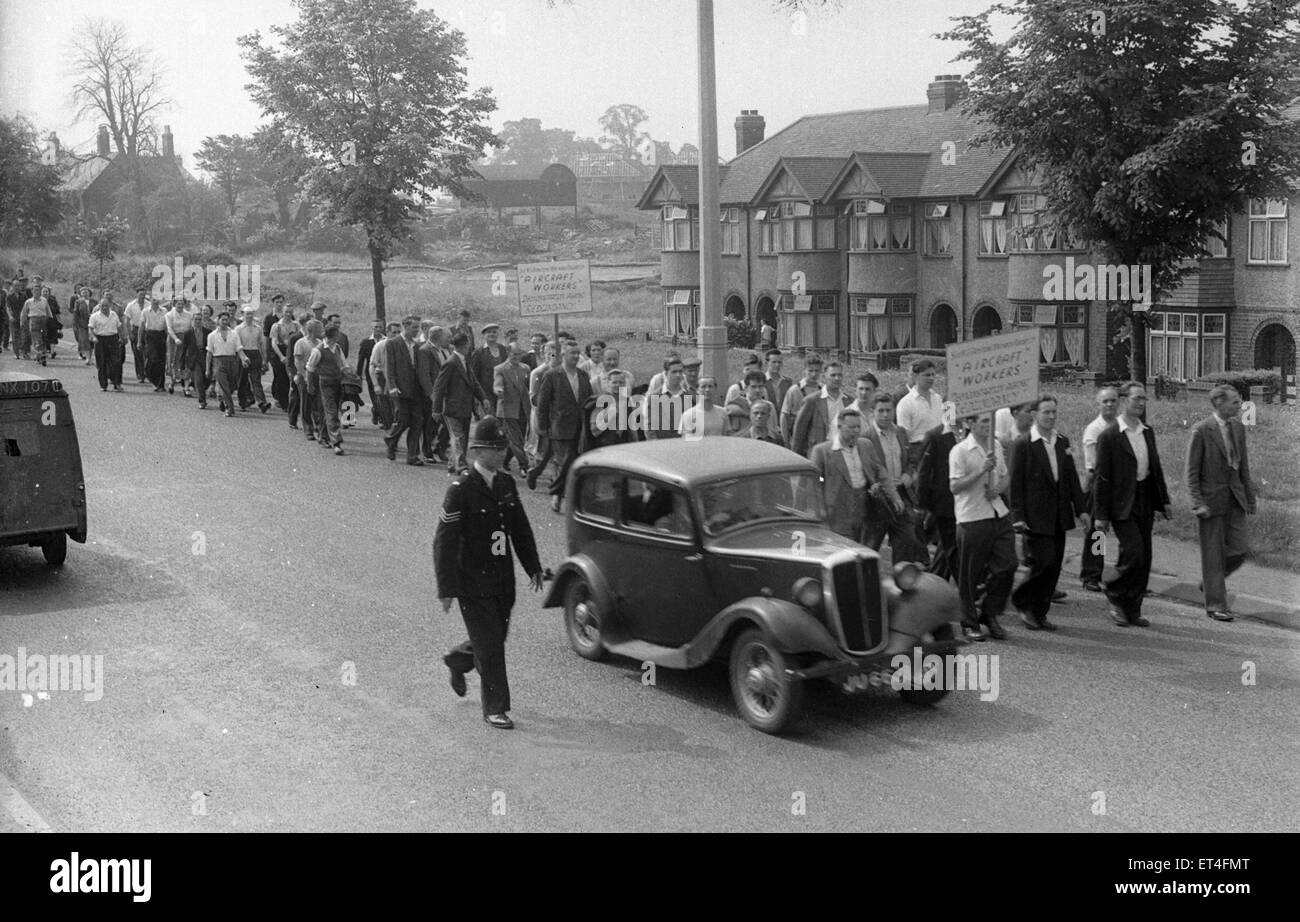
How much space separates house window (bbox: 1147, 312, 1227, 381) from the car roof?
2936cm

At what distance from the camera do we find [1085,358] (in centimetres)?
4147

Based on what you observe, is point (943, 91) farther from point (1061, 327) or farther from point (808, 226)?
point (1061, 327)

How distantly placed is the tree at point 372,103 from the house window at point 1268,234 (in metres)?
19.1

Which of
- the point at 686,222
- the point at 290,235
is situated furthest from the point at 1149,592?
the point at 290,235

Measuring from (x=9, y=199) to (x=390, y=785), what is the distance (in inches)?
1256

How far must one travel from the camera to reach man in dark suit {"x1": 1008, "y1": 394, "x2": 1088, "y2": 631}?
1153 centimetres

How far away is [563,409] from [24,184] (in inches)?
1093

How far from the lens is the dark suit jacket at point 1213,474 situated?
472 inches

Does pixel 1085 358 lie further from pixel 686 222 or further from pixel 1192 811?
pixel 1192 811

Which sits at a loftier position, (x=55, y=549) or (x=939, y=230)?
(x=939, y=230)

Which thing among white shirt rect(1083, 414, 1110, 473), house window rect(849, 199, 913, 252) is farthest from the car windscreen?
house window rect(849, 199, 913, 252)

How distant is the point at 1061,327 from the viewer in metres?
42.2

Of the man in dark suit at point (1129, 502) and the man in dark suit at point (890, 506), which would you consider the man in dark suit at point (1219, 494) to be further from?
the man in dark suit at point (890, 506)

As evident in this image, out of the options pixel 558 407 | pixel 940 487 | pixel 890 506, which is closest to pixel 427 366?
pixel 558 407
